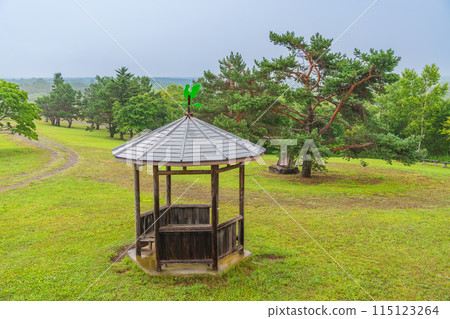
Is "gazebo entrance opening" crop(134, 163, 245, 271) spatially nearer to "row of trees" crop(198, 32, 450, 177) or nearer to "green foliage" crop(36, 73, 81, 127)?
"row of trees" crop(198, 32, 450, 177)

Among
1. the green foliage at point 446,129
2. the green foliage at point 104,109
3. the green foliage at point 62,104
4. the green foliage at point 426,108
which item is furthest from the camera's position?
the green foliage at point 62,104

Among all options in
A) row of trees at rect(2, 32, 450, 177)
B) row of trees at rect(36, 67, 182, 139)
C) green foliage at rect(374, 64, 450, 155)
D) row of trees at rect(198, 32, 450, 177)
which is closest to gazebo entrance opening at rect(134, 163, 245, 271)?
row of trees at rect(2, 32, 450, 177)

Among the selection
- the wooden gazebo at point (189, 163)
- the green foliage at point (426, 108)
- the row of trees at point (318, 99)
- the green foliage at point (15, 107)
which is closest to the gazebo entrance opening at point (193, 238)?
the wooden gazebo at point (189, 163)

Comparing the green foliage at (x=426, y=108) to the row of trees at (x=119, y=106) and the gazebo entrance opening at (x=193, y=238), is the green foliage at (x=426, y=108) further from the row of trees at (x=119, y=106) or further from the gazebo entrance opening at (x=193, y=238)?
the gazebo entrance opening at (x=193, y=238)

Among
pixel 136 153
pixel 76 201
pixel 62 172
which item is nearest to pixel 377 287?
pixel 136 153

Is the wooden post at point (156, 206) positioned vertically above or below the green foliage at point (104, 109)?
below

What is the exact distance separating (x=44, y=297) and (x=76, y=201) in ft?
24.3

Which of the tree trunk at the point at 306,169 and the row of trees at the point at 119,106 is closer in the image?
the tree trunk at the point at 306,169

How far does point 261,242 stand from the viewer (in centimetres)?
847

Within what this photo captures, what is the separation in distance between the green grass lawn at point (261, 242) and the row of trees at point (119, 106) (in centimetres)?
2036

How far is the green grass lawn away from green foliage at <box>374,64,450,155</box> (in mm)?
25149

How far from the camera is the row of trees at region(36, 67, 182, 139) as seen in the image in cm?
3756

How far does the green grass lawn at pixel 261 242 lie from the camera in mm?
5930

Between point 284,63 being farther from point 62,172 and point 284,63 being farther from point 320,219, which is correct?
point 62,172
